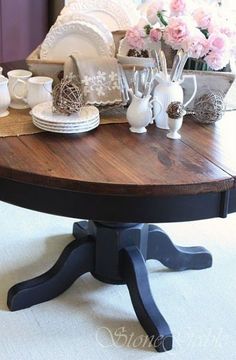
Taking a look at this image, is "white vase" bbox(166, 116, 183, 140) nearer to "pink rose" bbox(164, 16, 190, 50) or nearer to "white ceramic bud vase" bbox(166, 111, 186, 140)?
"white ceramic bud vase" bbox(166, 111, 186, 140)

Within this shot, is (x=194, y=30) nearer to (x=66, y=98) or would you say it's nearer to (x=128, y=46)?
(x=128, y=46)

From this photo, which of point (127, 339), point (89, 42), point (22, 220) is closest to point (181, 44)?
point (89, 42)

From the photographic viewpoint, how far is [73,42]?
1822mm

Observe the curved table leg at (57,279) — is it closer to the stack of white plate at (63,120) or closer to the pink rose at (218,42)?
the stack of white plate at (63,120)

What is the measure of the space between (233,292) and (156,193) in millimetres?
942

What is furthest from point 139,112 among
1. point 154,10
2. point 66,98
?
point 154,10

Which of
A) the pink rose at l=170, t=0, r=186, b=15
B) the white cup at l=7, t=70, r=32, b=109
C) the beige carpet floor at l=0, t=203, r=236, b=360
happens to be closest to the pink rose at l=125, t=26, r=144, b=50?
the pink rose at l=170, t=0, r=186, b=15

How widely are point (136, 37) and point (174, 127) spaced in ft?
1.04

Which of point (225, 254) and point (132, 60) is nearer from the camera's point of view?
point (132, 60)

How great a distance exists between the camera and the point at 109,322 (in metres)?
1.86

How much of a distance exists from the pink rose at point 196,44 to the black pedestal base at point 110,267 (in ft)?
2.15

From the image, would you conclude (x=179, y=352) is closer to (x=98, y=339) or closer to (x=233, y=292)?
(x=98, y=339)

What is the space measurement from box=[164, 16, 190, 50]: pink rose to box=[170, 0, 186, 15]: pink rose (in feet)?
0.17

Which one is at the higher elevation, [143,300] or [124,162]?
[124,162]
